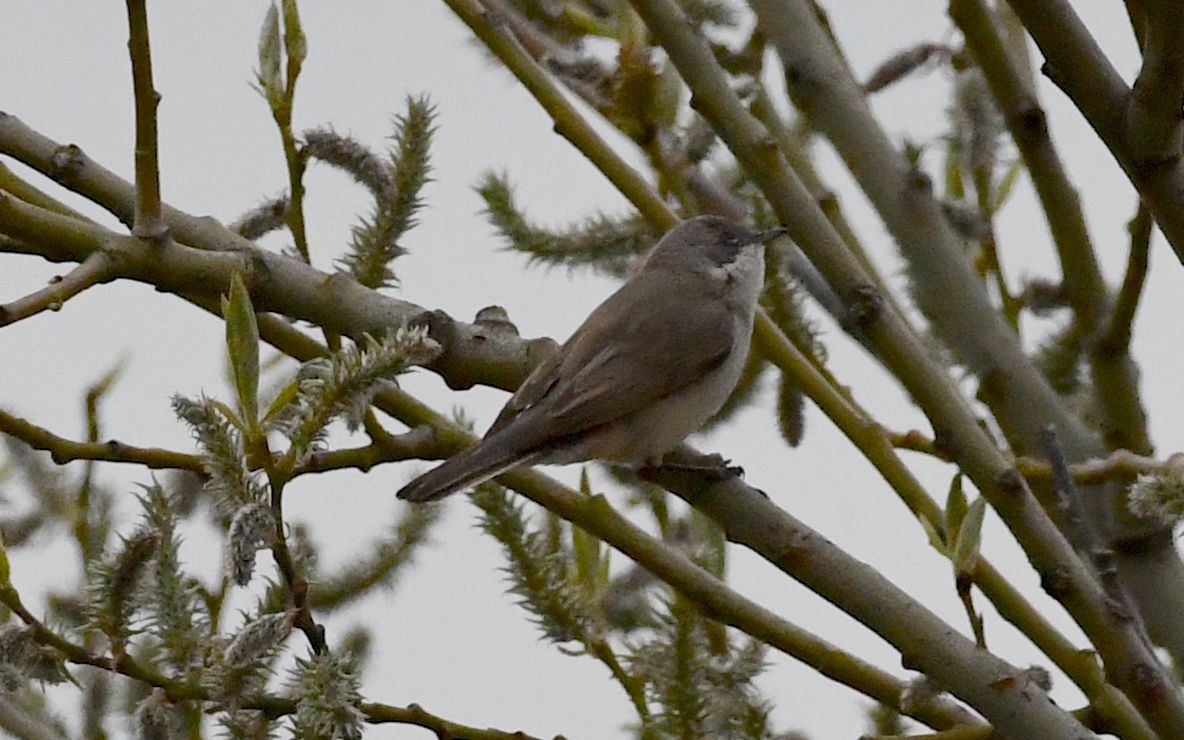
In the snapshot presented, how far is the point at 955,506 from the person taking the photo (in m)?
2.19

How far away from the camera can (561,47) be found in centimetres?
314

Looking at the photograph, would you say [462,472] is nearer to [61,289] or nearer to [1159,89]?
[61,289]

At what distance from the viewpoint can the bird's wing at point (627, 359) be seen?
11.0ft

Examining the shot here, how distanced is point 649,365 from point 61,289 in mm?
2080

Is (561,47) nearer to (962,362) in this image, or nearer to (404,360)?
(962,362)

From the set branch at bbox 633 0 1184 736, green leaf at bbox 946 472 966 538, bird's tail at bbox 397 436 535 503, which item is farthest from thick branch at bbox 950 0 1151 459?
bird's tail at bbox 397 436 535 503

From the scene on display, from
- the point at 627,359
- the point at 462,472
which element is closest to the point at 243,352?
the point at 462,472

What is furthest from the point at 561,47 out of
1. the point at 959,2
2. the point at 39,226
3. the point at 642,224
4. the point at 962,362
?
the point at 39,226

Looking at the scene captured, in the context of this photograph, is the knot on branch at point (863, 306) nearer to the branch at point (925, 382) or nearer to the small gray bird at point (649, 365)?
the branch at point (925, 382)

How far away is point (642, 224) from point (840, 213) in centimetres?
40

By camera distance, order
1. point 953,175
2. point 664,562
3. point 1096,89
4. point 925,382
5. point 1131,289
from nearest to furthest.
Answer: point 1096,89 < point 664,562 < point 925,382 < point 1131,289 < point 953,175

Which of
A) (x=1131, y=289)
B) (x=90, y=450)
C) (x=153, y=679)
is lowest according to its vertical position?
(x=153, y=679)

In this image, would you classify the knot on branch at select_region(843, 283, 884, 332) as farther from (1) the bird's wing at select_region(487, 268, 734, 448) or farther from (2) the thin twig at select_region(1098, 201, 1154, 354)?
(1) the bird's wing at select_region(487, 268, 734, 448)

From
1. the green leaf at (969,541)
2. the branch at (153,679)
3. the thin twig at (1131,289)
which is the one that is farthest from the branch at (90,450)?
the thin twig at (1131,289)
